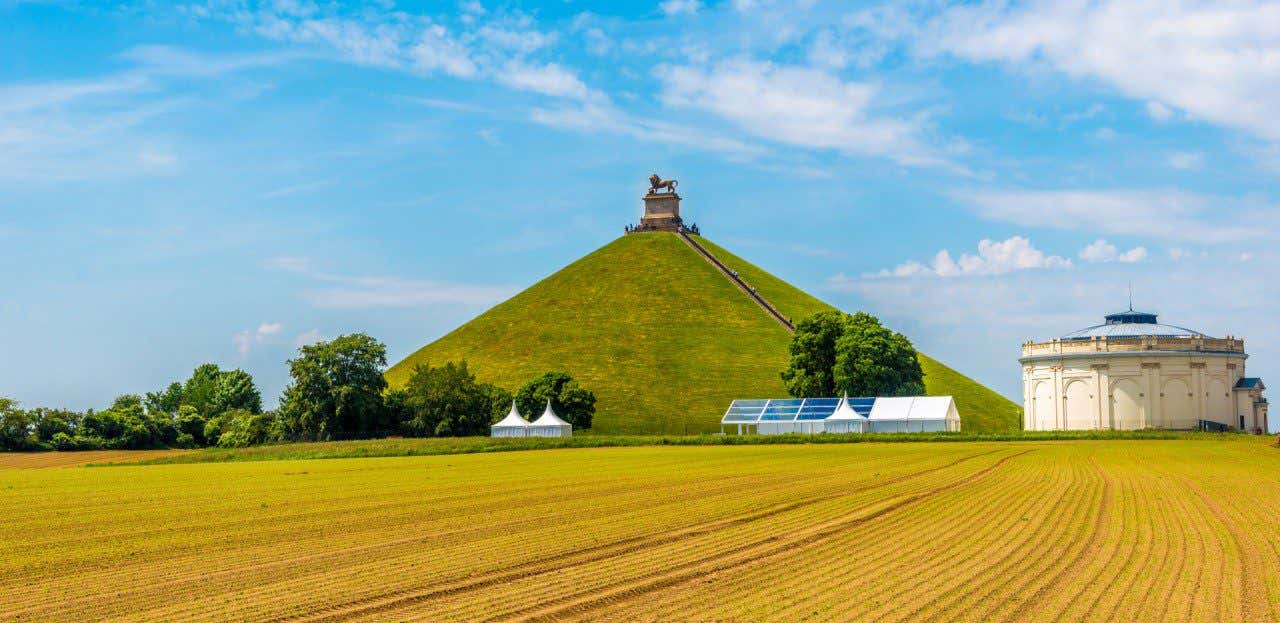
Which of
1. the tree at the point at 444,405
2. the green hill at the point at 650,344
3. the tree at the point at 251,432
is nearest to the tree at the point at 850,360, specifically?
the green hill at the point at 650,344

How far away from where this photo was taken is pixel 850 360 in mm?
116188

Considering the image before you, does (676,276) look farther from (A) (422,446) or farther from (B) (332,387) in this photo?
(A) (422,446)

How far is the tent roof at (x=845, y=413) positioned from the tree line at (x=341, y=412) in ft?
86.5

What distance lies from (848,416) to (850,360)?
34.8 feet

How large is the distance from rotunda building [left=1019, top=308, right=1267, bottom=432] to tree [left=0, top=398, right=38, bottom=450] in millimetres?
99458

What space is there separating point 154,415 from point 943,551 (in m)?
116

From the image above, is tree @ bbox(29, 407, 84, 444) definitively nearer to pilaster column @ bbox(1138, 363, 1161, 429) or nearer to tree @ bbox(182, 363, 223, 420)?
tree @ bbox(182, 363, 223, 420)

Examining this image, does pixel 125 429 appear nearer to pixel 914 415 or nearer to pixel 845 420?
pixel 845 420

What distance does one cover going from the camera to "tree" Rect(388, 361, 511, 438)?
114250 mm

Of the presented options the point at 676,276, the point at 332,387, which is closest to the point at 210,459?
the point at 332,387

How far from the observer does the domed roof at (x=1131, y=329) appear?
12574 centimetres

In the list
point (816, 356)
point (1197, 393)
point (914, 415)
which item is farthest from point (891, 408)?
point (1197, 393)

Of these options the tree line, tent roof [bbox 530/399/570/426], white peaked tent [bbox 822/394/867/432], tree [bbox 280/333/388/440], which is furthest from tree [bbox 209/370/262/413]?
white peaked tent [bbox 822/394/867/432]

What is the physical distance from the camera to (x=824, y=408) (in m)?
110
